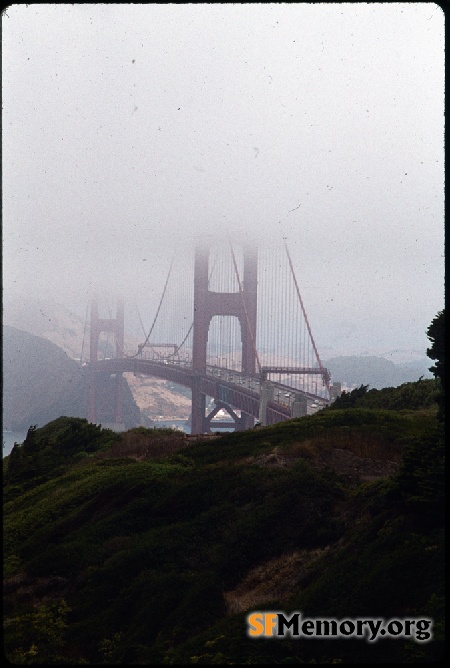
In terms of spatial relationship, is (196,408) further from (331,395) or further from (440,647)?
(440,647)

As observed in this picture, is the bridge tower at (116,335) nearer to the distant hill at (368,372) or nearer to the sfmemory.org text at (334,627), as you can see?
the distant hill at (368,372)

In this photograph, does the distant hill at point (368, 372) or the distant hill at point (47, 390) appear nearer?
the distant hill at point (47, 390)

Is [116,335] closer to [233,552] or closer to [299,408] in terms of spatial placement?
[299,408]

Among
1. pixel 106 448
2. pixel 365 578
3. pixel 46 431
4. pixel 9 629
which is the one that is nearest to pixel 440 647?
pixel 365 578

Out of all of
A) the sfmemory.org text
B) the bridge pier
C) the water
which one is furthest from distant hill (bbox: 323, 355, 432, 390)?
the sfmemory.org text

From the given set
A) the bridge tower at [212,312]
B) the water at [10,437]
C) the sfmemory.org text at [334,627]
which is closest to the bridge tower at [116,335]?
the water at [10,437]

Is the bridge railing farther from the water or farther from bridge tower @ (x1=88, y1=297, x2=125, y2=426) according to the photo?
the water

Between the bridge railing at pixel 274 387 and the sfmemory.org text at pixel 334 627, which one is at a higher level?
the bridge railing at pixel 274 387
